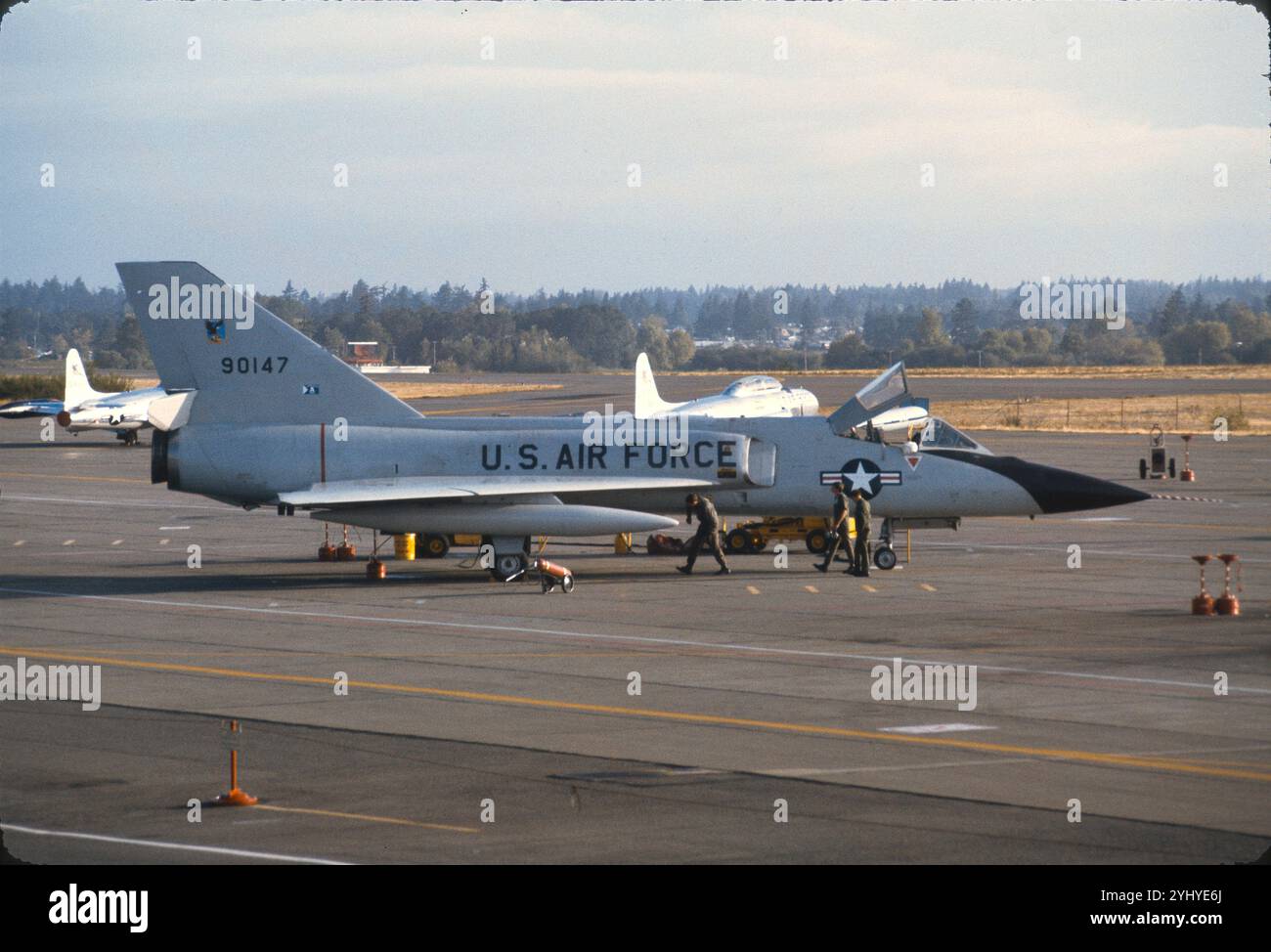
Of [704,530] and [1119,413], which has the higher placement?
[1119,413]

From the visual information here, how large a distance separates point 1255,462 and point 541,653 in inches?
1712

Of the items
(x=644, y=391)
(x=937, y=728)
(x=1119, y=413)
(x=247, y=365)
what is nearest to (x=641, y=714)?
(x=937, y=728)

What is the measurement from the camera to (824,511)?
1227 inches

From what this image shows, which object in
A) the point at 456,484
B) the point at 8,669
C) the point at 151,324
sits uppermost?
the point at 151,324

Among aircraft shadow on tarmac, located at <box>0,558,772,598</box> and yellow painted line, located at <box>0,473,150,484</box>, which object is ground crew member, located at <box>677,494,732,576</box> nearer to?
aircraft shadow on tarmac, located at <box>0,558,772,598</box>

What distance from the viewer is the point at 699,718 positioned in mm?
17859

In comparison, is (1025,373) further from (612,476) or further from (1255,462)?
(612,476)

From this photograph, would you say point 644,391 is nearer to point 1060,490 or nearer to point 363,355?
point 1060,490

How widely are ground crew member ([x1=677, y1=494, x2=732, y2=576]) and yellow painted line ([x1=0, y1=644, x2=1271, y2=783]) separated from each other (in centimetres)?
1144

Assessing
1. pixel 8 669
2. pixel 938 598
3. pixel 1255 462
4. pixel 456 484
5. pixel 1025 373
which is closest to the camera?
pixel 8 669

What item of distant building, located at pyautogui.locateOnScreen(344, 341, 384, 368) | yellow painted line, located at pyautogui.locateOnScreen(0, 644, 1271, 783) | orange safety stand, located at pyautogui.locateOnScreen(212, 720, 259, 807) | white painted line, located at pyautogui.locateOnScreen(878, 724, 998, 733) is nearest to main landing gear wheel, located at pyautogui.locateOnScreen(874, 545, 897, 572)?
yellow painted line, located at pyautogui.locateOnScreen(0, 644, 1271, 783)

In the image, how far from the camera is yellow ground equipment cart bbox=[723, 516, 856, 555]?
33875mm

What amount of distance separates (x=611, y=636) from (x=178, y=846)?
38.1 feet
